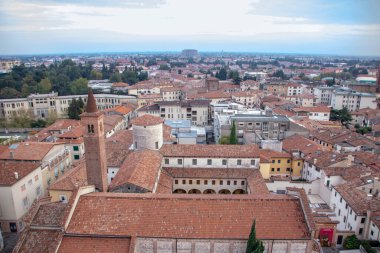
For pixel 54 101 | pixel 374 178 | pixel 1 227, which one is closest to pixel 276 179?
pixel 374 178

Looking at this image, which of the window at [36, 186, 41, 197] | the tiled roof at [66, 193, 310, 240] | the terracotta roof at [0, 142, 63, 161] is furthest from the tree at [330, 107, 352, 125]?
the window at [36, 186, 41, 197]

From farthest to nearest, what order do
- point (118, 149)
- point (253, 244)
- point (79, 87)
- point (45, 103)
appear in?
1. point (79, 87)
2. point (45, 103)
3. point (118, 149)
4. point (253, 244)

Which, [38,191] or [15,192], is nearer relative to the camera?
[15,192]

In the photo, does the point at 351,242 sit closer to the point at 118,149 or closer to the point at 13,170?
the point at 118,149

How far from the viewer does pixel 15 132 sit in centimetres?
7181

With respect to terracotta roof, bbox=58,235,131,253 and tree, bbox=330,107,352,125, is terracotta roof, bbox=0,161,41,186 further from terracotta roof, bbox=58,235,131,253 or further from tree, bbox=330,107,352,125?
tree, bbox=330,107,352,125

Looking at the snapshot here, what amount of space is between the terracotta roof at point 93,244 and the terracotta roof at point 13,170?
14.3 meters

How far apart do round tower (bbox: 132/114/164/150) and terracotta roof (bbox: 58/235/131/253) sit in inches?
737

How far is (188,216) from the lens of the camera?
22.3m

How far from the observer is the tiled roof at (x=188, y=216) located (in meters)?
21.5

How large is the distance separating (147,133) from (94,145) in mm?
12168

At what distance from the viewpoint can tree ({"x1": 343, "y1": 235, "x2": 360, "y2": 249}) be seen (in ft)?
88.8

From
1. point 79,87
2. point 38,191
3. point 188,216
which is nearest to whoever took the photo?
point 188,216

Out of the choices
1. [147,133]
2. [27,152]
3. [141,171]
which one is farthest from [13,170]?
[147,133]
